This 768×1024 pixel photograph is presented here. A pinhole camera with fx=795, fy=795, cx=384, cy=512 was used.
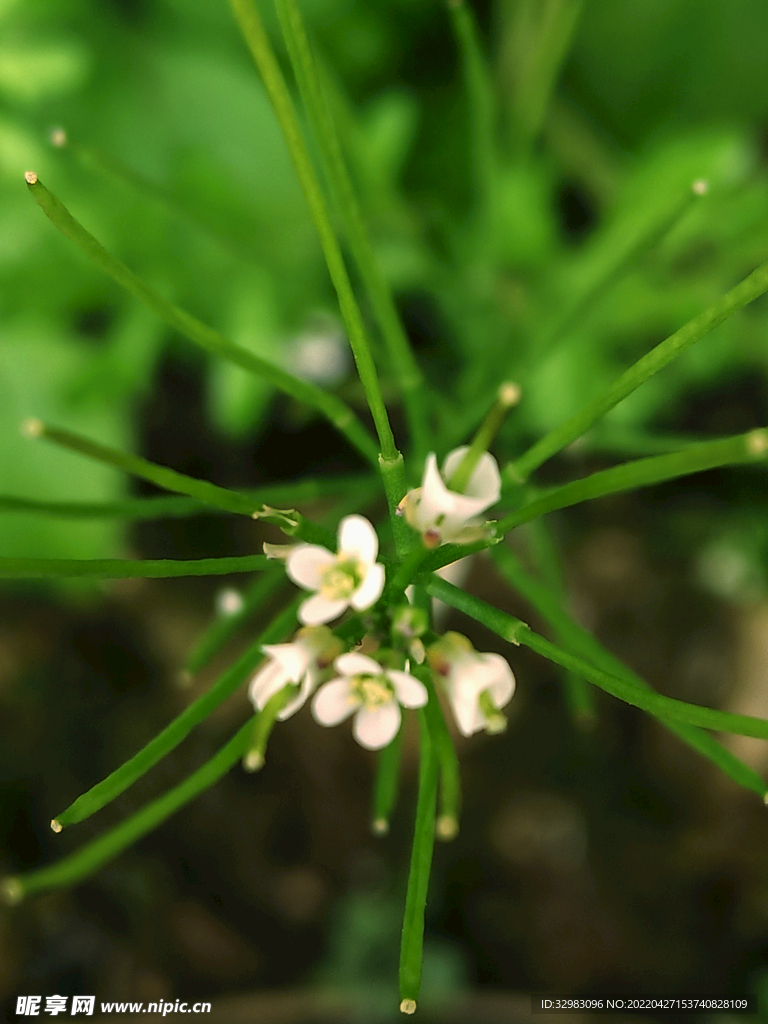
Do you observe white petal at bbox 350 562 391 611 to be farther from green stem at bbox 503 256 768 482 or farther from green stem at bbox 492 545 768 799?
green stem at bbox 492 545 768 799

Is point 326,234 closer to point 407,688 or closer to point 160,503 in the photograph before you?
point 160,503

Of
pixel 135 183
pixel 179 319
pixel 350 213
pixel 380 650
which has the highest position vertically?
pixel 135 183

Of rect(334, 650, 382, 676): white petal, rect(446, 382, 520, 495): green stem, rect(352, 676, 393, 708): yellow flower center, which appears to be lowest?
rect(334, 650, 382, 676): white petal

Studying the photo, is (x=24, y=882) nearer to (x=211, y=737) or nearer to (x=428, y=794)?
(x=428, y=794)


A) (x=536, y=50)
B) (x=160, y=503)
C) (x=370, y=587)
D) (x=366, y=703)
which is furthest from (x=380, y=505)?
(x=370, y=587)

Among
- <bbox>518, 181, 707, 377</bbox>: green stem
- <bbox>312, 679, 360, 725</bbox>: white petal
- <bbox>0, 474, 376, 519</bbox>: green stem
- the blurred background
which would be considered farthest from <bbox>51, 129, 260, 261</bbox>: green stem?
<bbox>312, 679, 360, 725</bbox>: white petal

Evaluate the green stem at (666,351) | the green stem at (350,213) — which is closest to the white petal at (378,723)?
the green stem at (666,351)
